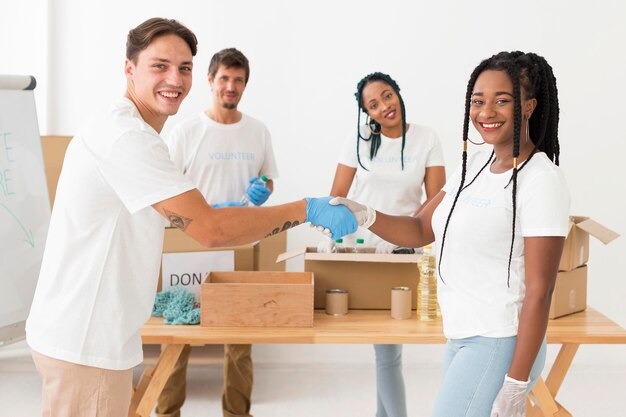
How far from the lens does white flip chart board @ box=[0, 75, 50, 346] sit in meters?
2.98

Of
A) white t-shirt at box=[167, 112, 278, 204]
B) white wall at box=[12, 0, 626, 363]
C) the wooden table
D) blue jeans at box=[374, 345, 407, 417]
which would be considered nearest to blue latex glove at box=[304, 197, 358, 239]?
the wooden table

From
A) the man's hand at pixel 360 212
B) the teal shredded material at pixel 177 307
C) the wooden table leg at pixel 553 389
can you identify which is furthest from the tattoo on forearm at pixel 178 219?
the wooden table leg at pixel 553 389

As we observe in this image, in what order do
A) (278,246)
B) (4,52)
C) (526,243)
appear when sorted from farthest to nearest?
(4,52) → (278,246) → (526,243)

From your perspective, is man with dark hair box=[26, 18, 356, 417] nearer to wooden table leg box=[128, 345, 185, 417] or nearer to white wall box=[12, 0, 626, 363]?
wooden table leg box=[128, 345, 185, 417]

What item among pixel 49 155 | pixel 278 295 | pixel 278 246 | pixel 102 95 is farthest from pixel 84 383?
pixel 102 95

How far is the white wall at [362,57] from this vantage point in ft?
13.7

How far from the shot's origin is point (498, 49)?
423 centimetres

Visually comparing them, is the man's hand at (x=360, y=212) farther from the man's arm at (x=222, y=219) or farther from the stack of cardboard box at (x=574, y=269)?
the stack of cardboard box at (x=574, y=269)

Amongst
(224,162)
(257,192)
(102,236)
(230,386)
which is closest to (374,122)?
(257,192)

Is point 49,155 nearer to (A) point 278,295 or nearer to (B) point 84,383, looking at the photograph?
(A) point 278,295

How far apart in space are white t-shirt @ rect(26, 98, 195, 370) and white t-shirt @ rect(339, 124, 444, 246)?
5.02 feet

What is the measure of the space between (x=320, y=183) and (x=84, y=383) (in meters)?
2.70

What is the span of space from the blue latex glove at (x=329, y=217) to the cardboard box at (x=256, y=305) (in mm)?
395

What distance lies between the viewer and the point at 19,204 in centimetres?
306
